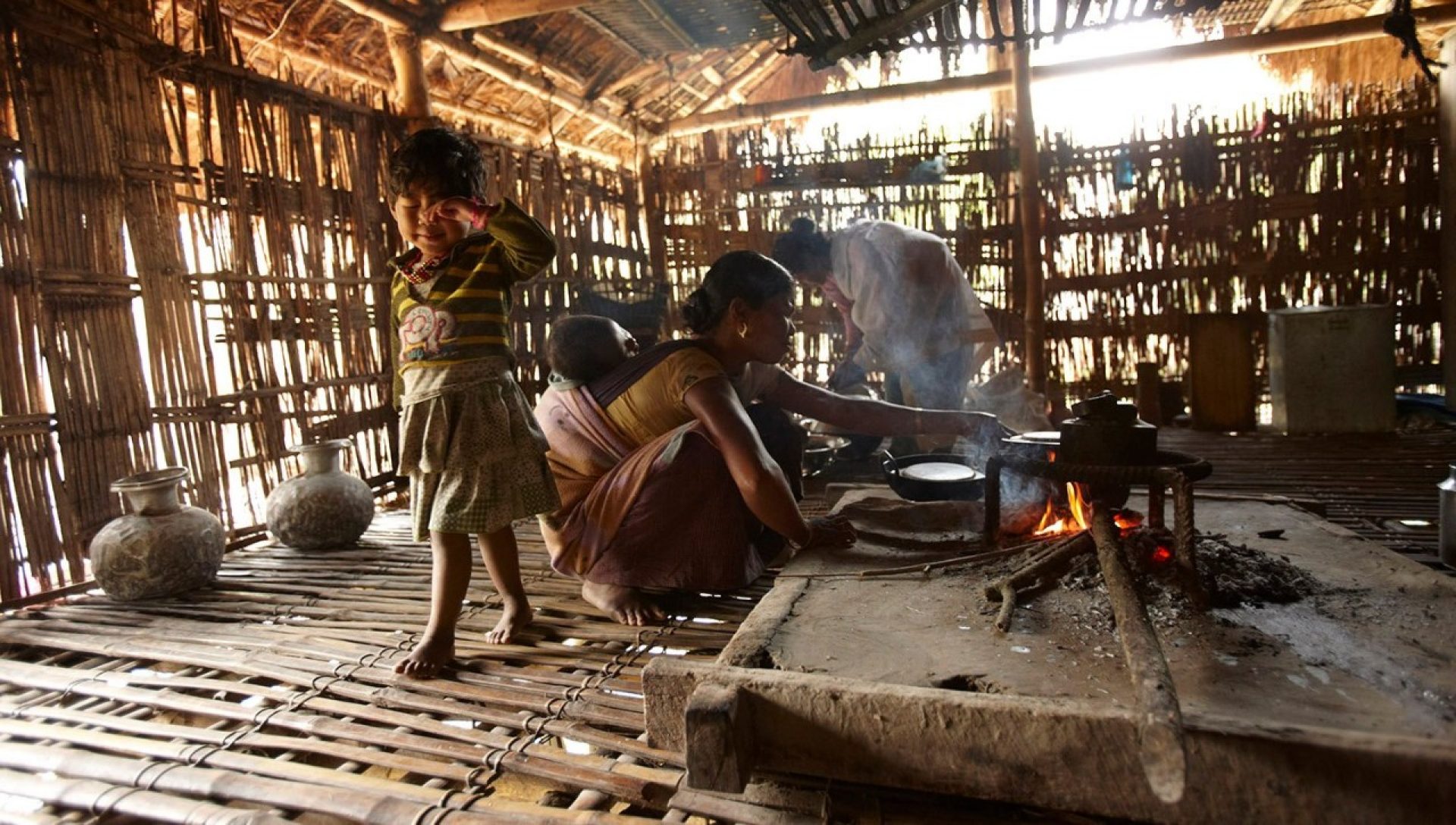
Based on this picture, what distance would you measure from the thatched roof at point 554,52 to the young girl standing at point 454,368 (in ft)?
9.79

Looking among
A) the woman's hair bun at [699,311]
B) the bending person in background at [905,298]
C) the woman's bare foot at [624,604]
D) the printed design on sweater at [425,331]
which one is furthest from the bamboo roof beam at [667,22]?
the woman's bare foot at [624,604]

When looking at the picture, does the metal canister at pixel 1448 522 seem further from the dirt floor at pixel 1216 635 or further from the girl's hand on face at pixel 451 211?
the girl's hand on face at pixel 451 211

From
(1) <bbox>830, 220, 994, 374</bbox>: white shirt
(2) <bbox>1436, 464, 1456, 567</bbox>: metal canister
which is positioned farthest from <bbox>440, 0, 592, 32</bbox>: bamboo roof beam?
(2) <bbox>1436, 464, 1456, 567</bbox>: metal canister

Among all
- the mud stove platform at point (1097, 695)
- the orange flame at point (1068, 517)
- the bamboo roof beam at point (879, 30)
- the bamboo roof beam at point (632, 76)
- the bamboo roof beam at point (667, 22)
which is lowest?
the mud stove platform at point (1097, 695)

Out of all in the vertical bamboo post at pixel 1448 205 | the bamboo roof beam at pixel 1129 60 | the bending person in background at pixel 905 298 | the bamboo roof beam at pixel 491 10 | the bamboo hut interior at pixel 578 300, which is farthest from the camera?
the bamboo roof beam at pixel 1129 60

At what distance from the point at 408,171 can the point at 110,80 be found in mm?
2437

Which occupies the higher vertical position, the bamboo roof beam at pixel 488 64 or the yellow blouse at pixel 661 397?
the bamboo roof beam at pixel 488 64

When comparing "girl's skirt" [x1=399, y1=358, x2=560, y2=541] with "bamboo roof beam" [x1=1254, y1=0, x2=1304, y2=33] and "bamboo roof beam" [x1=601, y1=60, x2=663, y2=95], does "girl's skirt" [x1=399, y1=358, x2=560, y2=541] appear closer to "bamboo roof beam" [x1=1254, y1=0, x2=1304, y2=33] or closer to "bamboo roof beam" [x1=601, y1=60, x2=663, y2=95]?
"bamboo roof beam" [x1=601, y1=60, x2=663, y2=95]

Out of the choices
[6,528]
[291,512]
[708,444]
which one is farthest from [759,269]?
[6,528]

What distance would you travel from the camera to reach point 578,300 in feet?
21.0

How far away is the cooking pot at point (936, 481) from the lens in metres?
2.91

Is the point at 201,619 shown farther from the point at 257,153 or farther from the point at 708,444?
the point at 257,153

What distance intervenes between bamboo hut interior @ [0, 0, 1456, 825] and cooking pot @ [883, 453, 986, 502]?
0.44 meters

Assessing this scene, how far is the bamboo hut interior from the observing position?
5.65 ft
